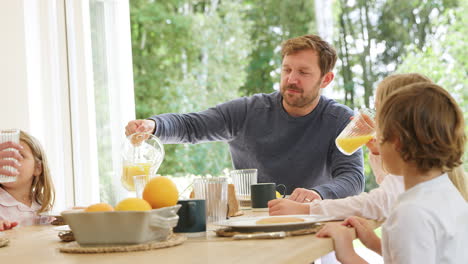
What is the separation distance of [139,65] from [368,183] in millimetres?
4221

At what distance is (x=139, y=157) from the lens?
1.96 metres

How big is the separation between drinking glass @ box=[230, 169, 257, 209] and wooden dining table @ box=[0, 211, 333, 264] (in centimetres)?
77

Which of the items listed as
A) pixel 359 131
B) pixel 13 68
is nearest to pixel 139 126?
pixel 359 131

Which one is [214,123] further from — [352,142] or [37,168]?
[352,142]

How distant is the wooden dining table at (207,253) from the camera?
1.10m

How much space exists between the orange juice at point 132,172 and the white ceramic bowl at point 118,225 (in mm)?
652

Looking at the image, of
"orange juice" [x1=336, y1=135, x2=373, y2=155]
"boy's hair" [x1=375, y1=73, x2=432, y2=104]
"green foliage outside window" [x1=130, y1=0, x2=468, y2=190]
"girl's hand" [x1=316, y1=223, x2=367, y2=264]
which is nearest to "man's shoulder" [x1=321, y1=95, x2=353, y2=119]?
"orange juice" [x1=336, y1=135, x2=373, y2=155]

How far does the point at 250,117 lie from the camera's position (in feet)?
9.61

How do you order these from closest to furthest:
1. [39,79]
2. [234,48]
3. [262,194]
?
[262,194]
[39,79]
[234,48]

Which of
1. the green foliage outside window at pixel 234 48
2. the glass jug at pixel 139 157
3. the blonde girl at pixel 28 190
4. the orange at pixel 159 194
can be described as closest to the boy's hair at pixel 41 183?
the blonde girl at pixel 28 190

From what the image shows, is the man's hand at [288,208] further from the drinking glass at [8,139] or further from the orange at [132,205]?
the drinking glass at [8,139]

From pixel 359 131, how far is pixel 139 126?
2.80 ft

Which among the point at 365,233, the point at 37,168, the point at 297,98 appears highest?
the point at 297,98

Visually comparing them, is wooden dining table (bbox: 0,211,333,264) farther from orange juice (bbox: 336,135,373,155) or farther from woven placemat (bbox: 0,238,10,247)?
orange juice (bbox: 336,135,373,155)
